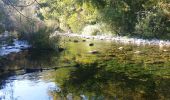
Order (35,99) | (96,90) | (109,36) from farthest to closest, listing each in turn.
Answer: (109,36) → (96,90) → (35,99)

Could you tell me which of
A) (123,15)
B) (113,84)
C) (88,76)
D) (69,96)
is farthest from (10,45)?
(69,96)

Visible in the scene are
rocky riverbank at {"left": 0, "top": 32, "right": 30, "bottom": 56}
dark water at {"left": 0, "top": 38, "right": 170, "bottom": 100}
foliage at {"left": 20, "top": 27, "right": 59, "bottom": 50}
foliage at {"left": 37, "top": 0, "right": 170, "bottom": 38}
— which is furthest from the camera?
foliage at {"left": 37, "top": 0, "right": 170, "bottom": 38}

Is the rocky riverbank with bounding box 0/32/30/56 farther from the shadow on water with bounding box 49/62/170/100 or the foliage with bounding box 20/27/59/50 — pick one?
the shadow on water with bounding box 49/62/170/100

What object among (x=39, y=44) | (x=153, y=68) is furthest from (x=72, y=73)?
(x=39, y=44)

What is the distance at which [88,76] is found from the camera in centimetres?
1888

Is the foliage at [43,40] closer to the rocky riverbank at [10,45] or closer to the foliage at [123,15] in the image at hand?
the rocky riverbank at [10,45]

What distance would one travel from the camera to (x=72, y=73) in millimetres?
19703

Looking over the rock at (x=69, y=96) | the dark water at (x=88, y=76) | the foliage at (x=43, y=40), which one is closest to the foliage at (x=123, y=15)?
the foliage at (x=43, y=40)

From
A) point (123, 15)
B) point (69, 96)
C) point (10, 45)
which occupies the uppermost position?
point (123, 15)

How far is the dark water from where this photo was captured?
14965mm

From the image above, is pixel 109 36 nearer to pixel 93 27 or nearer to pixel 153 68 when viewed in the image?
pixel 93 27

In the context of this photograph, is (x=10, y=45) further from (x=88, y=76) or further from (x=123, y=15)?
(x=88, y=76)

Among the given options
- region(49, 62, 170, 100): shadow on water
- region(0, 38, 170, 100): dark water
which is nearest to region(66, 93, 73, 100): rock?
region(0, 38, 170, 100): dark water

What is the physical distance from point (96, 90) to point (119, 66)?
5.62 meters
